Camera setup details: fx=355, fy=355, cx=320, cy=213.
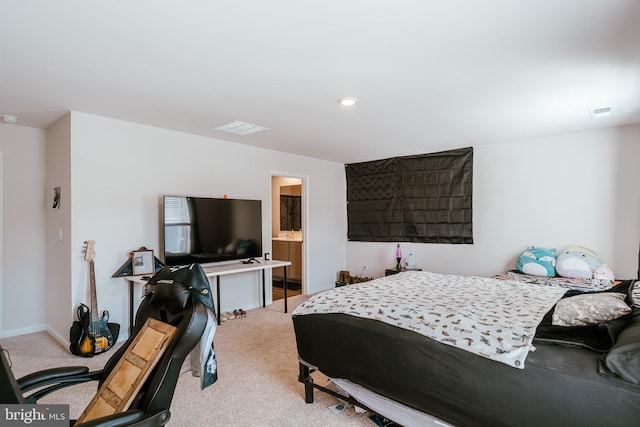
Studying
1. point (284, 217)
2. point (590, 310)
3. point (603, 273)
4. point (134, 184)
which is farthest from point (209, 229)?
point (603, 273)

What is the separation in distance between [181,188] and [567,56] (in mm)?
3887

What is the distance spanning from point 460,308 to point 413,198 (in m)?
3.72

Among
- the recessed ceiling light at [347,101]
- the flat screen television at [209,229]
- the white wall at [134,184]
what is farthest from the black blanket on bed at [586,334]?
the white wall at [134,184]

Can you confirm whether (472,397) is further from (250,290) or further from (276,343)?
(250,290)

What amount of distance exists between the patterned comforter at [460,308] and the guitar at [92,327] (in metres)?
2.16

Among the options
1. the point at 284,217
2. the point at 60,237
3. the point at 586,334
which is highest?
the point at 284,217

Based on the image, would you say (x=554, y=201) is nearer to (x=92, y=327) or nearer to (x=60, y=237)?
(x=92, y=327)

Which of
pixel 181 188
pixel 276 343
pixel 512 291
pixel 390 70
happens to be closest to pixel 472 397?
pixel 512 291

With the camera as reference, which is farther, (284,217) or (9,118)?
(284,217)

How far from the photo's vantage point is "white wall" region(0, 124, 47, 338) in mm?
3877

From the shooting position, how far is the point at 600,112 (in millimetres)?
3498

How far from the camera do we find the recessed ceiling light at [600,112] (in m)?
3.41

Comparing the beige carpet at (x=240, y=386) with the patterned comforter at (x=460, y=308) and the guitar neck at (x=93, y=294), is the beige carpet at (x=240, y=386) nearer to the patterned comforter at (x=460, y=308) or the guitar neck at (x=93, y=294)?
the guitar neck at (x=93, y=294)

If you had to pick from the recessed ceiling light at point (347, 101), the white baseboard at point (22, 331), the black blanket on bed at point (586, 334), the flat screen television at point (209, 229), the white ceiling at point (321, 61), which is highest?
the white ceiling at point (321, 61)
